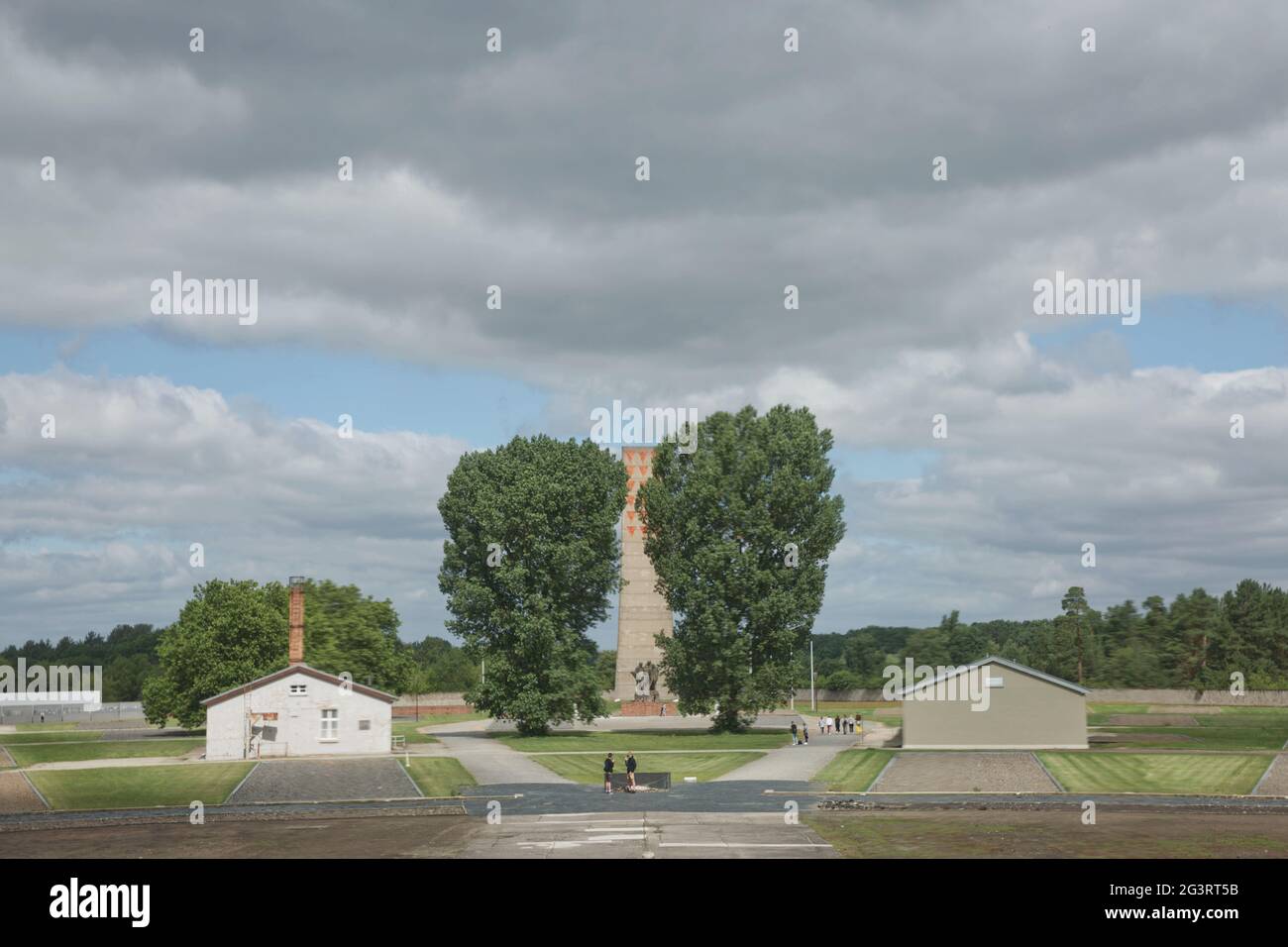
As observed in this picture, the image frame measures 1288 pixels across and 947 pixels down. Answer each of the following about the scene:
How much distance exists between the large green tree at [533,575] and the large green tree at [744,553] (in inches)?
202

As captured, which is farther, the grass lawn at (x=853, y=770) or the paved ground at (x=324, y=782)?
the grass lawn at (x=853, y=770)

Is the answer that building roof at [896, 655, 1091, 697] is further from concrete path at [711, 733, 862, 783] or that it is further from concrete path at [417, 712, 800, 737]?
concrete path at [417, 712, 800, 737]

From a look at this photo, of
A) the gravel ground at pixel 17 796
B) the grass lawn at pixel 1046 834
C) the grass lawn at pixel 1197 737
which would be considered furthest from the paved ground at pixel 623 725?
the grass lawn at pixel 1046 834

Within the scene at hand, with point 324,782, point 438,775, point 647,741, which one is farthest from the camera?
point 647,741

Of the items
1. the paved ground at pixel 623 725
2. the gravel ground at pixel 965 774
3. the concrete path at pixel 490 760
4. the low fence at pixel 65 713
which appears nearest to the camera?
the gravel ground at pixel 965 774

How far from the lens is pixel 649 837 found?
3634cm

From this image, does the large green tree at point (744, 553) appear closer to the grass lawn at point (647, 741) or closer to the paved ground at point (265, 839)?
the grass lawn at point (647, 741)

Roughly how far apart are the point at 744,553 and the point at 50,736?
203 ft

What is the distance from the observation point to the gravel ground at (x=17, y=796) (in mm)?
47906

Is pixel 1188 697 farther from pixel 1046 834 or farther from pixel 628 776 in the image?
pixel 1046 834

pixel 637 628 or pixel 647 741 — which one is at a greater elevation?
pixel 637 628

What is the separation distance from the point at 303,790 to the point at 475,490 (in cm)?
3107
